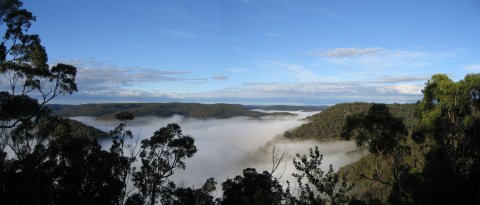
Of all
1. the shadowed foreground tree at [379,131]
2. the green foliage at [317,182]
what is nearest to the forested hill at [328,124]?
the shadowed foreground tree at [379,131]

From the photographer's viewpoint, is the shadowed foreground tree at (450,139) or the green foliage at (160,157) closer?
the shadowed foreground tree at (450,139)

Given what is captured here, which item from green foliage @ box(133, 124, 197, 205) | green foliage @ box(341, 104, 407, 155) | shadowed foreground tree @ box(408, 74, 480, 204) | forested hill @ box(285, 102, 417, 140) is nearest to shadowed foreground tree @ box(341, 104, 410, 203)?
green foliage @ box(341, 104, 407, 155)

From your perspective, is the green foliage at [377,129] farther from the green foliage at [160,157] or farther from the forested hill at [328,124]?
the forested hill at [328,124]

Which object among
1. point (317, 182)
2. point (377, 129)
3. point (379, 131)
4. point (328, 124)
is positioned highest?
point (377, 129)

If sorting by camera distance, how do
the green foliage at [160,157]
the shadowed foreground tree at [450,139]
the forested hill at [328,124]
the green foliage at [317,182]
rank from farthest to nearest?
the forested hill at [328,124]
the green foliage at [160,157]
the shadowed foreground tree at [450,139]
the green foliage at [317,182]

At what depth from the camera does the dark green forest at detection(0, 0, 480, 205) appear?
14.4 metres

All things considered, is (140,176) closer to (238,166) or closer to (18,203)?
(18,203)

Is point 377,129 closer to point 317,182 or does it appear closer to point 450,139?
point 450,139

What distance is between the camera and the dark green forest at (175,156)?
14.4 m

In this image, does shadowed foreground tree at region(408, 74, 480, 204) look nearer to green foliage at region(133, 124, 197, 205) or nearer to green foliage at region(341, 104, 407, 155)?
green foliage at region(341, 104, 407, 155)

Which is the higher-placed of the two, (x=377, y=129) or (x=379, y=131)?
(x=377, y=129)

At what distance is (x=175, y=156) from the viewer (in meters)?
24.3

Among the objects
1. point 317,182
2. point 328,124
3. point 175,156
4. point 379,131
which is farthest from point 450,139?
point 328,124

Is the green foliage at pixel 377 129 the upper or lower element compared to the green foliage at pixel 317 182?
upper
